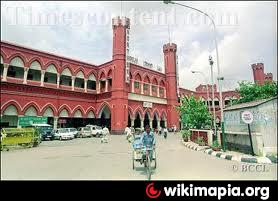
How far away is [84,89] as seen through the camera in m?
35.8

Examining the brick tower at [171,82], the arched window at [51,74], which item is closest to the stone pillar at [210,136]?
the arched window at [51,74]

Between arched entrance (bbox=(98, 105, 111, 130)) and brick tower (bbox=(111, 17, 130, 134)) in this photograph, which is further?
arched entrance (bbox=(98, 105, 111, 130))

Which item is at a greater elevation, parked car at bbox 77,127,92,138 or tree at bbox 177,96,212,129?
tree at bbox 177,96,212,129

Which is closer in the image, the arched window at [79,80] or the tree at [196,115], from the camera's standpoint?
the tree at [196,115]

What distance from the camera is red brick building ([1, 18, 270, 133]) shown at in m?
28.2

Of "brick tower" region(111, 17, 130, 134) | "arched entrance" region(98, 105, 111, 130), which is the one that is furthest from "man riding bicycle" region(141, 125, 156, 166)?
"arched entrance" region(98, 105, 111, 130)

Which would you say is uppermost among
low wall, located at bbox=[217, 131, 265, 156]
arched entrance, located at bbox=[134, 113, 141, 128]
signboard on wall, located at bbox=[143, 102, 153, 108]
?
signboard on wall, located at bbox=[143, 102, 153, 108]

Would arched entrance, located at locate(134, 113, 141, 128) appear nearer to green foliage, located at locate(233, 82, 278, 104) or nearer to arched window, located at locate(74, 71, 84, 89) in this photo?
arched window, located at locate(74, 71, 84, 89)

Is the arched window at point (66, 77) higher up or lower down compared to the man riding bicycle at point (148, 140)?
higher up

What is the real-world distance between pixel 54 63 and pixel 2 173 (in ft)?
87.0

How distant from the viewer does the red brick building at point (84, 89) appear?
28234 millimetres

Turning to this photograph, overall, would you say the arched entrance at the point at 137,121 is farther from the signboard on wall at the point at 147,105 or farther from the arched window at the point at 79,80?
the arched window at the point at 79,80

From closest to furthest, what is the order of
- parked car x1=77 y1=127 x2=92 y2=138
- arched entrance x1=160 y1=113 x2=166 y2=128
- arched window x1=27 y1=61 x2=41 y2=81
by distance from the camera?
parked car x1=77 y1=127 x2=92 y2=138, arched window x1=27 y1=61 x2=41 y2=81, arched entrance x1=160 y1=113 x2=166 y2=128

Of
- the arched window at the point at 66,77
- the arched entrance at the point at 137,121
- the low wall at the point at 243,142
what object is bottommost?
the low wall at the point at 243,142
